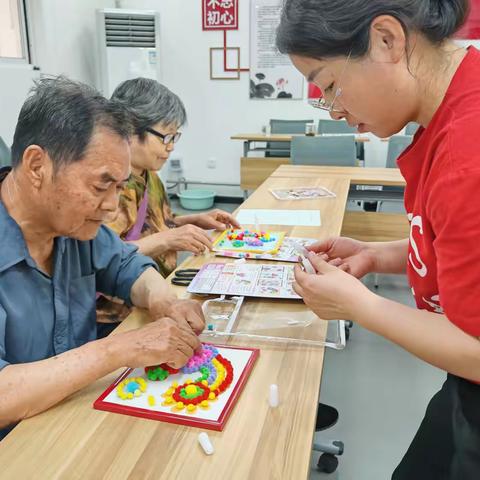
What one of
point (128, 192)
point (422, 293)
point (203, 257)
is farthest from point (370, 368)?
point (422, 293)

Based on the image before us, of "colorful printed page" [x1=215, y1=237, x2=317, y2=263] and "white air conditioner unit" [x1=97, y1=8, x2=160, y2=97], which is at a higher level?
"white air conditioner unit" [x1=97, y1=8, x2=160, y2=97]

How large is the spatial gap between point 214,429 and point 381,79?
625mm

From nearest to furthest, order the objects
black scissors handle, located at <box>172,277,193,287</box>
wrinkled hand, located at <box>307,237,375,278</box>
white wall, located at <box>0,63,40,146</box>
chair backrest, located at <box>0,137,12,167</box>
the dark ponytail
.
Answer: the dark ponytail
wrinkled hand, located at <box>307,237,375,278</box>
black scissors handle, located at <box>172,277,193,287</box>
chair backrest, located at <box>0,137,12,167</box>
white wall, located at <box>0,63,40,146</box>

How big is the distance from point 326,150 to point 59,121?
2.86 meters

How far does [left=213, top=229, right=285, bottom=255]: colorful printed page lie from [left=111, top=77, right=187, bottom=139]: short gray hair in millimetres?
470

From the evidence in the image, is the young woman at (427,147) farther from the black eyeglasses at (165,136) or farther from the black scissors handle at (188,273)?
the black eyeglasses at (165,136)

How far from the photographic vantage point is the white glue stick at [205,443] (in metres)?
0.72

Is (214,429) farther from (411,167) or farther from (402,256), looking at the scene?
(402,256)

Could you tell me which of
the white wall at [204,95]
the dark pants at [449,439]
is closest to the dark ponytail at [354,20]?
the dark pants at [449,439]

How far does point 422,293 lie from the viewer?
811 mm

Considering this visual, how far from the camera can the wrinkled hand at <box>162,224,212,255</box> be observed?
160 cm

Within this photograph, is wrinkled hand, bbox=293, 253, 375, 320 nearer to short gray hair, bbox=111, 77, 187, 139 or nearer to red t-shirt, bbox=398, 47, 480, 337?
red t-shirt, bbox=398, 47, 480, 337

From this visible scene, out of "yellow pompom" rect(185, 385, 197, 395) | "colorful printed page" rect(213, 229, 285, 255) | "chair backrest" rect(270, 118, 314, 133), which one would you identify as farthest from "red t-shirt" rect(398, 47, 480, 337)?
"chair backrest" rect(270, 118, 314, 133)

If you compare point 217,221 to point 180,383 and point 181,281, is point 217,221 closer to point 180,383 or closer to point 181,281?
point 181,281
